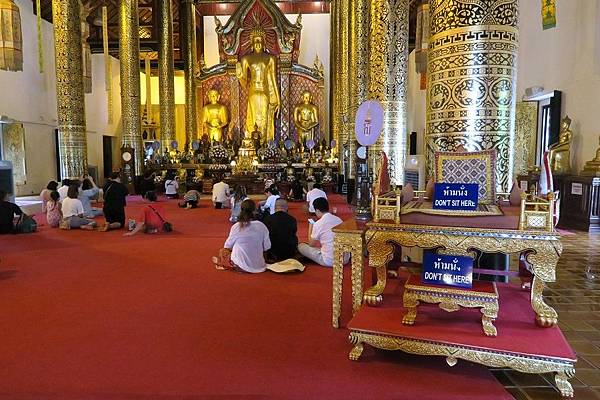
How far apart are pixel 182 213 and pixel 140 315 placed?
6.85m

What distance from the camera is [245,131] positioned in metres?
19.4

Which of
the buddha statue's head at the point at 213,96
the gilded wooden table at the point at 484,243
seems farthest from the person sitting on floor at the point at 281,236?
the buddha statue's head at the point at 213,96

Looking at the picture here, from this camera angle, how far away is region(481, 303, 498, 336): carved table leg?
2695mm

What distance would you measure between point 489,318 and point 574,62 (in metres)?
8.84

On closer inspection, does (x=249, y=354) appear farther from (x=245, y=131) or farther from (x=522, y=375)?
(x=245, y=131)

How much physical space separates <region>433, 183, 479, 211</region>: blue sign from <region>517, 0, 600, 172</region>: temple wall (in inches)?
287

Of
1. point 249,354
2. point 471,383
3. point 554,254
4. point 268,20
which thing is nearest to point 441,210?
point 554,254

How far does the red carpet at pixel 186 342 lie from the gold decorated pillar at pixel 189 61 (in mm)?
14511

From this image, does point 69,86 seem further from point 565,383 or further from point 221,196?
point 565,383

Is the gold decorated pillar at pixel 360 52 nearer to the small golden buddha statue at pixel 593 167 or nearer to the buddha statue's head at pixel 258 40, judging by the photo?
the small golden buddha statue at pixel 593 167

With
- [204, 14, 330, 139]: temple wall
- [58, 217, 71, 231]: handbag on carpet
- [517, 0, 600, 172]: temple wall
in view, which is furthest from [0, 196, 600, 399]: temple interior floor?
[204, 14, 330, 139]: temple wall

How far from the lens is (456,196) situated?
293cm

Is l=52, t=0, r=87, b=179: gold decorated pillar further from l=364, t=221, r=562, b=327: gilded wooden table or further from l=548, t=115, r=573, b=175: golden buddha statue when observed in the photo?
l=548, t=115, r=573, b=175: golden buddha statue

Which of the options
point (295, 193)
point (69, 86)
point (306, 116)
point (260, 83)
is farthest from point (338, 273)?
point (260, 83)
